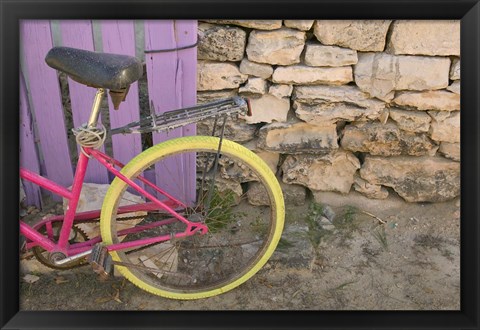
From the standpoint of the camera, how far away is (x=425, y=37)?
3.38 meters

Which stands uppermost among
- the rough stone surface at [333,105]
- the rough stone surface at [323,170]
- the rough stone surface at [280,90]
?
the rough stone surface at [280,90]

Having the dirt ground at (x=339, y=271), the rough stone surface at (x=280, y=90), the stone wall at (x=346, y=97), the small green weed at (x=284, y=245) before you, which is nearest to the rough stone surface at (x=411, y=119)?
the stone wall at (x=346, y=97)

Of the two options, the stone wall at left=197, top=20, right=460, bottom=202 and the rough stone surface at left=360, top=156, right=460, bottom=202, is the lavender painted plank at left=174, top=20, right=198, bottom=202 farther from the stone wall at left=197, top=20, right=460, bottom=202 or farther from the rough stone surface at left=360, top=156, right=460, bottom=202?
the rough stone surface at left=360, top=156, right=460, bottom=202

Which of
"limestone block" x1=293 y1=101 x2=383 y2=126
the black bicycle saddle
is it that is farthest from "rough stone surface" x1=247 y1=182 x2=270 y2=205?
the black bicycle saddle

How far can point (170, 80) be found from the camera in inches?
130

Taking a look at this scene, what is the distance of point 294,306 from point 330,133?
1.06 m

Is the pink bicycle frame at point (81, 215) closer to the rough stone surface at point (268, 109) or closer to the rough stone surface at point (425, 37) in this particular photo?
the rough stone surface at point (268, 109)

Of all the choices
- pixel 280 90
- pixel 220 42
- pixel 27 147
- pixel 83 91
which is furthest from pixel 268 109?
pixel 27 147

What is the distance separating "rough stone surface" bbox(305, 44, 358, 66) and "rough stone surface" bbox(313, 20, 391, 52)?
0.03 m

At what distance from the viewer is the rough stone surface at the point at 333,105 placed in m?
3.50

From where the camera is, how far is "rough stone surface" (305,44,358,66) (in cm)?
340

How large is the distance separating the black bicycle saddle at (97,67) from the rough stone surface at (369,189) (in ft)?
5.70
